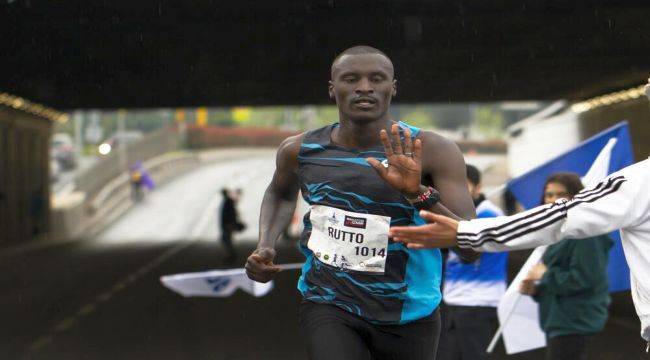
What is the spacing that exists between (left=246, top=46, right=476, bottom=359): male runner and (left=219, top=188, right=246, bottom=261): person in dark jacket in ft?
66.8

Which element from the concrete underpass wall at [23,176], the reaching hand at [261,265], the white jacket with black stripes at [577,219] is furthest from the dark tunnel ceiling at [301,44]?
the white jacket with black stripes at [577,219]

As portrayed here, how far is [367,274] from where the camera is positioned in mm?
4777

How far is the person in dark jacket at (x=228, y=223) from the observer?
25.4 metres

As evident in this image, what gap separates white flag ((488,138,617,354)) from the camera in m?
7.71

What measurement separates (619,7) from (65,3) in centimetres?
720

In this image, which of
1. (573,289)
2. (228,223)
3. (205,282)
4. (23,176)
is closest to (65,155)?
(23,176)

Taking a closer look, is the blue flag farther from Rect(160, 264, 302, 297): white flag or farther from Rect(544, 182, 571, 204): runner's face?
Rect(160, 264, 302, 297): white flag

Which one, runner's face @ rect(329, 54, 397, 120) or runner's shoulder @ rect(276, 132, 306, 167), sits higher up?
runner's face @ rect(329, 54, 397, 120)

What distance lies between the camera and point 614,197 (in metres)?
3.76

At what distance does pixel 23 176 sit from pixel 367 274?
1298 inches

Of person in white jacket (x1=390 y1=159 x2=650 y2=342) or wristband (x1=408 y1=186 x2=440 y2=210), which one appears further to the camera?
wristband (x1=408 y1=186 x2=440 y2=210)

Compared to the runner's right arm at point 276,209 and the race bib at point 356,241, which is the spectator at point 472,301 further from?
the race bib at point 356,241

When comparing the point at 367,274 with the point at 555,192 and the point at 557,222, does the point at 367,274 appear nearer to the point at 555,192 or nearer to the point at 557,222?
the point at 557,222

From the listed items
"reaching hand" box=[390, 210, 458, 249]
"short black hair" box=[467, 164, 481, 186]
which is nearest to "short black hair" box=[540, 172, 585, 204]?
"short black hair" box=[467, 164, 481, 186]
